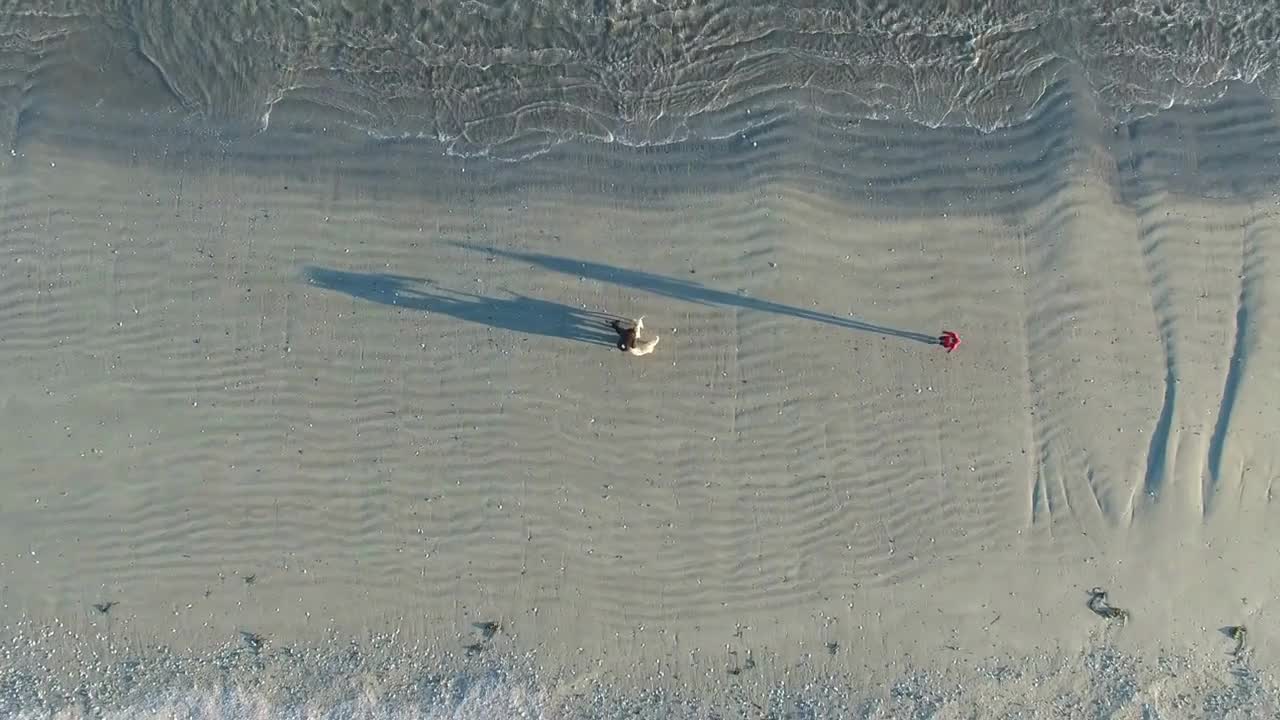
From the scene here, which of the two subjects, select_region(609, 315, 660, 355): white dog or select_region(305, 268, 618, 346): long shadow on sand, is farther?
select_region(305, 268, 618, 346): long shadow on sand

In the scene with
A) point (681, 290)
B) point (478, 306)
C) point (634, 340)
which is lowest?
point (634, 340)

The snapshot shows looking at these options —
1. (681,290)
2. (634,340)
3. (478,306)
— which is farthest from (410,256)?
(681,290)

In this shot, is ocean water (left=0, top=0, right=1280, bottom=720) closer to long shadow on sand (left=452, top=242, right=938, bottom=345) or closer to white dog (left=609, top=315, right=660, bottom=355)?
long shadow on sand (left=452, top=242, right=938, bottom=345)

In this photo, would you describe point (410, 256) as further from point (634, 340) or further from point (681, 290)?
point (681, 290)

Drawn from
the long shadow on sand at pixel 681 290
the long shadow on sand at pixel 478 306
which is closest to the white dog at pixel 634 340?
the long shadow on sand at pixel 478 306

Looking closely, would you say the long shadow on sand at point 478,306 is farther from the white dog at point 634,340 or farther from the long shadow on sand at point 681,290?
the long shadow on sand at point 681,290

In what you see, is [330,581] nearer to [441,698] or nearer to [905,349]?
[441,698]

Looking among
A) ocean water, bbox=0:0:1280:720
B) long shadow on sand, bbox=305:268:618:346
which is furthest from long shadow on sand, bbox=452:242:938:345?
long shadow on sand, bbox=305:268:618:346

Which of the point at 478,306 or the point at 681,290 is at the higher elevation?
the point at 681,290
